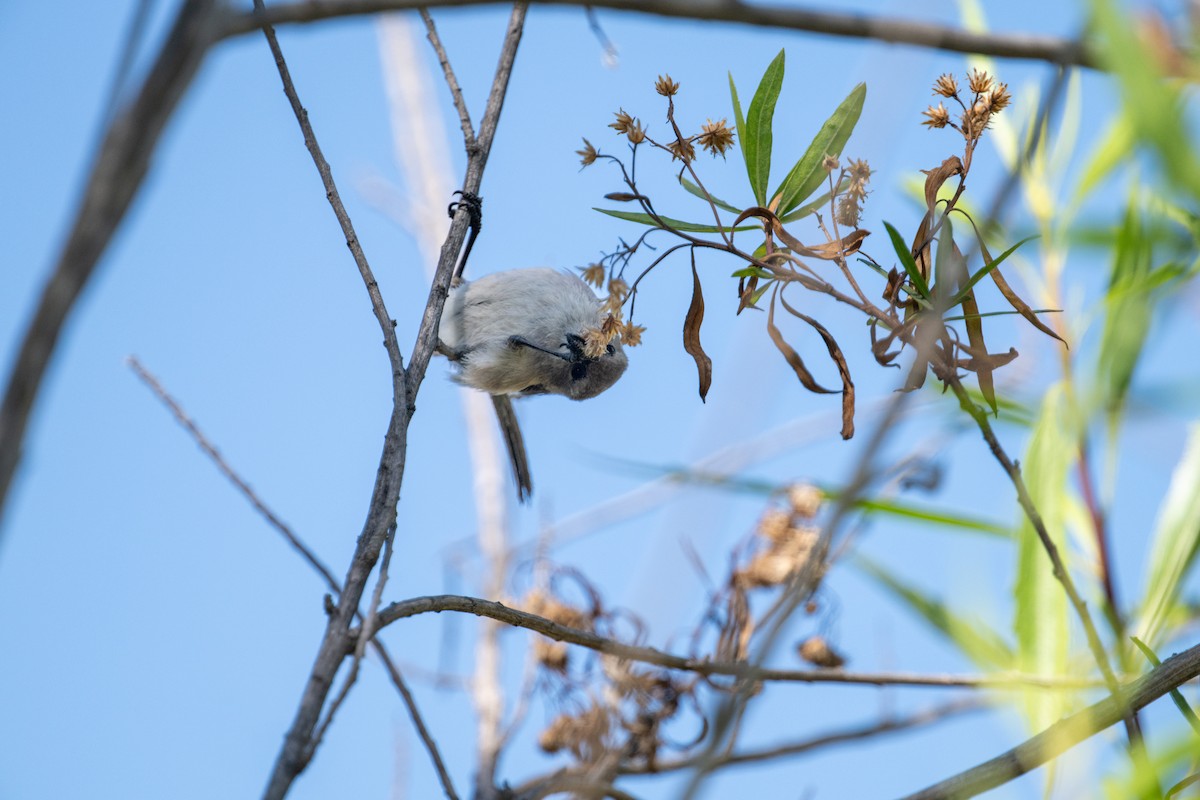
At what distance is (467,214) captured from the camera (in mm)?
1702

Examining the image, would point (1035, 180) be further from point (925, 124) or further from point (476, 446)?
point (476, 446)

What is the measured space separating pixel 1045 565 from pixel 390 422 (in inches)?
48.4

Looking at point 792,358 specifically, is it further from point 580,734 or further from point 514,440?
point 514,440

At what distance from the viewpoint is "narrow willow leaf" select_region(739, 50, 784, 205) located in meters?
1.59

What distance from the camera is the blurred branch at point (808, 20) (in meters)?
0.67

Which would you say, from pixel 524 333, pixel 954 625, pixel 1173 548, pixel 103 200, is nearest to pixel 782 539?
pixel 954 625

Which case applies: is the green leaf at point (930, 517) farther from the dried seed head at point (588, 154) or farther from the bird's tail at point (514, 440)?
the bird's tail at point (514, 440)

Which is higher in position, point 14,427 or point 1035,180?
point 1035,180

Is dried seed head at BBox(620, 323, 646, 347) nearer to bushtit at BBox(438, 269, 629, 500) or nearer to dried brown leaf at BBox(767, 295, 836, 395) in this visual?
dried brown leaf at BBox(767, 295, 836, 395)

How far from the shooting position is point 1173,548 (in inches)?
72.6

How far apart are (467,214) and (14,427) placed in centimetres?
121

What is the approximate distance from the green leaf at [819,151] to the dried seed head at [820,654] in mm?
1112

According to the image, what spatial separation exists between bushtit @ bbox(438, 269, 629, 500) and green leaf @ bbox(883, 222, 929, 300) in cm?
211

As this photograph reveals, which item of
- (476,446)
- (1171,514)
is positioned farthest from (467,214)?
(476,446)
